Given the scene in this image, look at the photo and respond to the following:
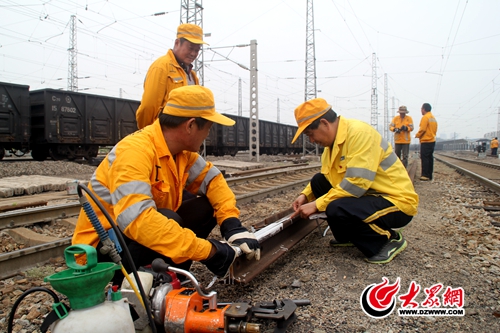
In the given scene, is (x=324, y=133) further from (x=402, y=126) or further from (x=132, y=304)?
(x=402, y=126)

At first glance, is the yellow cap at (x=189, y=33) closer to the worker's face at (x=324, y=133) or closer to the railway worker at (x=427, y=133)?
the worker's face at (x=324, y=133)

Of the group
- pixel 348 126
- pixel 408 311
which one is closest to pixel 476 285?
pixel 408 311

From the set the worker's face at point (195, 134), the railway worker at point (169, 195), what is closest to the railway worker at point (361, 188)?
the railway worker at point (169, 195)

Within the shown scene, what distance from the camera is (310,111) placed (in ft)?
10.4

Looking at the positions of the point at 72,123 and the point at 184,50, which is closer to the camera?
the point at 184,50

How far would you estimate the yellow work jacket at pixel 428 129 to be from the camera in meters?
9.70

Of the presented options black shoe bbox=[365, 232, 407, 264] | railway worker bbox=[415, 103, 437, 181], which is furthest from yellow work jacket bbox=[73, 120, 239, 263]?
railway worker bbox=[415, 103, 437, 181]

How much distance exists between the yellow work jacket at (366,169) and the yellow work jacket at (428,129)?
721 centimetres

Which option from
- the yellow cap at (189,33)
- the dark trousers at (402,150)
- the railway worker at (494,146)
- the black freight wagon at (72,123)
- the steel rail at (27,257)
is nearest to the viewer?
the steel rail at (27,257)

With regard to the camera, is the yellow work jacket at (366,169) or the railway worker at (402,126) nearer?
the yellow work jacket at (366,169)

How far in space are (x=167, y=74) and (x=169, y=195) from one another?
1.85 meters

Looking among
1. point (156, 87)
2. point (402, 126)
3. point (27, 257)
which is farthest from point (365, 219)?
point (402, 126)

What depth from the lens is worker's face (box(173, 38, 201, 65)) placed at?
3.97m

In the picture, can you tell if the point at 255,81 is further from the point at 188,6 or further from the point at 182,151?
the point at 182,151
